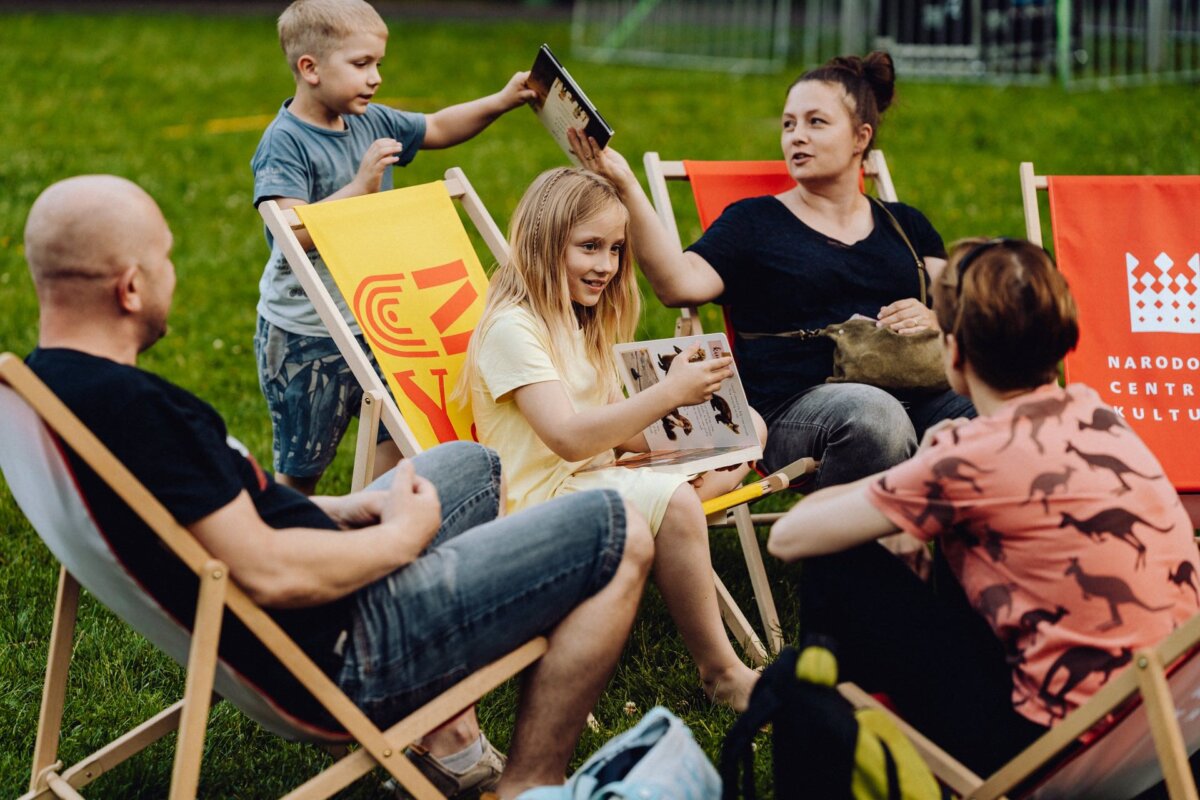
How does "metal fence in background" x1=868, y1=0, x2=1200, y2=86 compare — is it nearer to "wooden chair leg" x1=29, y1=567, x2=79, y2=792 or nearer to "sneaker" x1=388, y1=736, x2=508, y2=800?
"sneaker" x1=388, y1=736, x2=508, y2=800

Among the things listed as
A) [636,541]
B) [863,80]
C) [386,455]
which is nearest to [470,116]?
[386,455]

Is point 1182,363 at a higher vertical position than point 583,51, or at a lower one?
lower

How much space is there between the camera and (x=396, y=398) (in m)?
3.59

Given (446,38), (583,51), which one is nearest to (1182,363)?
(583,51)

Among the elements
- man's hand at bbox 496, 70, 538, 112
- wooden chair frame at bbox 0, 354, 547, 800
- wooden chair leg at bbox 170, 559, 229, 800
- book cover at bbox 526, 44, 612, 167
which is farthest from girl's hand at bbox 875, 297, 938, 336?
wooden chair leg at bbox 170, 559, 229, 800

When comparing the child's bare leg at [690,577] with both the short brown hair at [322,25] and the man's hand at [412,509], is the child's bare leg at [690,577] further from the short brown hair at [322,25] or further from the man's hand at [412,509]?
the short brown hair at [322,25]

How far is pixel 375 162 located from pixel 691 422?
1.12 m

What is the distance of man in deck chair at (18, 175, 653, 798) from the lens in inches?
86.7

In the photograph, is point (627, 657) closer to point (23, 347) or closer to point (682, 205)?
point (23, 347)

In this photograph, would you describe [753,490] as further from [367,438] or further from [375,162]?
[375,162]

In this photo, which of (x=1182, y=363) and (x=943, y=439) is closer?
(x=943, y=439)

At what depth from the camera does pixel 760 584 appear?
368 centimetres

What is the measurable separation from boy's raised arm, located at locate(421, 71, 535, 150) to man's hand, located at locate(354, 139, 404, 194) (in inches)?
14.9

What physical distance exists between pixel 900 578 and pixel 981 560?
A: 17 cm
